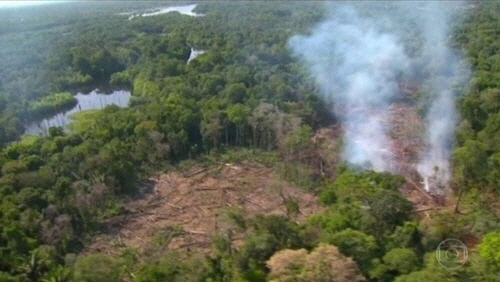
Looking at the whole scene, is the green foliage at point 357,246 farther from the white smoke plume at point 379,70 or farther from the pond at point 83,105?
the pond at point 83,105

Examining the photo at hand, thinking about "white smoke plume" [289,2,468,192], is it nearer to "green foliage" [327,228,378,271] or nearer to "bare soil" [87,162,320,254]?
"bare soil" [87,162,320,254]

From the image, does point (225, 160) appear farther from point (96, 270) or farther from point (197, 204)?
point (96, 270)

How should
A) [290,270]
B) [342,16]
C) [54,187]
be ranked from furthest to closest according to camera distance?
[342,16] → [54,187] → [290,270]

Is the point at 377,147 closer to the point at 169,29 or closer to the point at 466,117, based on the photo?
the point at 466,117

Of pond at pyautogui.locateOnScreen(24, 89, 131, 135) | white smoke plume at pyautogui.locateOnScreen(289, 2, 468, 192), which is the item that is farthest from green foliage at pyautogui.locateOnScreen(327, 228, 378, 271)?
pond at pyautogui.locateOnScreen(24, 89, 131, 135)

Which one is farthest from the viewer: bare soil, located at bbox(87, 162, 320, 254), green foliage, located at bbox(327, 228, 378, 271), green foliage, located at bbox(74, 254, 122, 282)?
bare soil, located at bbox(87, 162, 320, 254)

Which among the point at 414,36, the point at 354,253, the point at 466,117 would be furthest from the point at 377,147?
the point at 414,36
